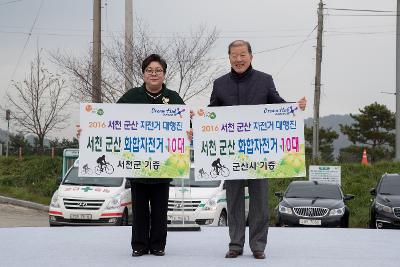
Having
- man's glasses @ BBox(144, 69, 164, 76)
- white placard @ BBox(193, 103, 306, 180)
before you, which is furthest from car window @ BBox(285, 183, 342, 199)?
man's glasses @ BBox(144, 69, 164, 76)

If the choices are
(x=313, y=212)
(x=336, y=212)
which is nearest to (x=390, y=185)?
(x=336, y=212)

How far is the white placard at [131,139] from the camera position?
736cm

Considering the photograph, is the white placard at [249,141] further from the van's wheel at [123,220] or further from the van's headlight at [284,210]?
the van's headlight at [284,210]

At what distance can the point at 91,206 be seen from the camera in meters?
16.9

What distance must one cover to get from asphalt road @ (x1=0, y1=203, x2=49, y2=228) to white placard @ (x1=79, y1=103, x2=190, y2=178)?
11.0m

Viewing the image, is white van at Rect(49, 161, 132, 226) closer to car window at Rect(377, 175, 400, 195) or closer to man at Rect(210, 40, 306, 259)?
car window at Rect(377, 175, 400, 195)

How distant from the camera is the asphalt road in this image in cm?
1886

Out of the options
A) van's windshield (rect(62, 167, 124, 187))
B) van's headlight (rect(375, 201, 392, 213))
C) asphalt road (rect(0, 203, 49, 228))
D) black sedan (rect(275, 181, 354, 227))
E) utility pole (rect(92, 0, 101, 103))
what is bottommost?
asphalt road (rect(0, 203, 49, 228))

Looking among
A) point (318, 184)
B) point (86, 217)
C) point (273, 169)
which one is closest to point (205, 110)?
point (273, 169)

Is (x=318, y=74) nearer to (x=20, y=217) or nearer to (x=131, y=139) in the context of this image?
(x=20, y=217)

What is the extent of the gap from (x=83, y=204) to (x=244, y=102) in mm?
10394

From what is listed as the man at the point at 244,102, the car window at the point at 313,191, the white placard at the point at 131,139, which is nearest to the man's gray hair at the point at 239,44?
the man at the point at 244,102

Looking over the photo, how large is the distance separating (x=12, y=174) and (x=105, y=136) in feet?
76.2

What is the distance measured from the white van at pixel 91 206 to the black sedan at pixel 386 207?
5.51m
